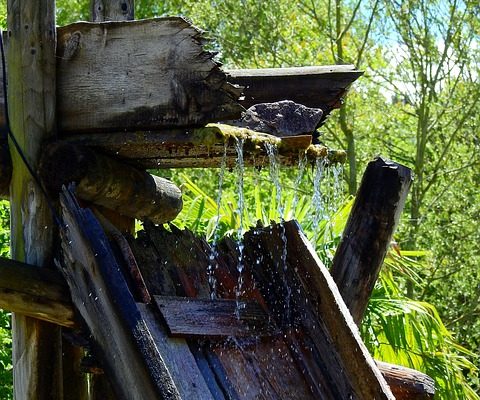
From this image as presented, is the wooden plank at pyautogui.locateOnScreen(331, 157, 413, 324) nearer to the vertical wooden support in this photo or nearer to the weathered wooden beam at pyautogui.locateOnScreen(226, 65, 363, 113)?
the weathered wooden beam at pyautogui.locateOnScreen(226, 65, 363, 113)

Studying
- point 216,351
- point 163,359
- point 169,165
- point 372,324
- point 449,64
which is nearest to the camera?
point 163,359

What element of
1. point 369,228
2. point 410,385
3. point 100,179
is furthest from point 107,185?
point 410,385

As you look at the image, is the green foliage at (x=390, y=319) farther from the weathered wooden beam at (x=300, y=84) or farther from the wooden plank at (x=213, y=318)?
the wooden plank at (x=213, y=318)

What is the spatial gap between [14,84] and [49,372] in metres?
1.17

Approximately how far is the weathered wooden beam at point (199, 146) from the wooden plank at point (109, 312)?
334mm

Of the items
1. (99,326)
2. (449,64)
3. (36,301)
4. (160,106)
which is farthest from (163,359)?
(449,64)

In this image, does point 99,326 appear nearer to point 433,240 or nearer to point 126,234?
point 126,234

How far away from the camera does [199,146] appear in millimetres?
4203

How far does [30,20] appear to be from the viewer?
14.4 ft

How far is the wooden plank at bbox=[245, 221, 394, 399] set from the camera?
164 inches

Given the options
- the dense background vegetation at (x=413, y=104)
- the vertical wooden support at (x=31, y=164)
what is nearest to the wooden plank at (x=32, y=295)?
the vertical wooden support at (x=31, y=164)

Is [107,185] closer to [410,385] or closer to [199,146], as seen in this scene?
[199,146]

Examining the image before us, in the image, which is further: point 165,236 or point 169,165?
point 169,165

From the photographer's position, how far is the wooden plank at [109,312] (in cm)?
365
